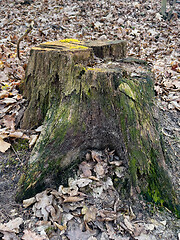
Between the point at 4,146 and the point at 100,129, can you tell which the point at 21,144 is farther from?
the point at 100,129

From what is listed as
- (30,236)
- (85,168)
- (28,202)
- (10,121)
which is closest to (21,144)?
(10,121)

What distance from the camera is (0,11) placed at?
9242 millimetres

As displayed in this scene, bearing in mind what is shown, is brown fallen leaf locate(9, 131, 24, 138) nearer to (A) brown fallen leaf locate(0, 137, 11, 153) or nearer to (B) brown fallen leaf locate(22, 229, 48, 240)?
(A) brown fallen leaf locate(0, 137, 11, 153)

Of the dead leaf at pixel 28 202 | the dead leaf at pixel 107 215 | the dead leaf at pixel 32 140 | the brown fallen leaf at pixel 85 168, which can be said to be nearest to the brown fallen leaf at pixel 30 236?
the dead leaf at pixel 28 202

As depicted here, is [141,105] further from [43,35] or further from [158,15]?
[158,15]

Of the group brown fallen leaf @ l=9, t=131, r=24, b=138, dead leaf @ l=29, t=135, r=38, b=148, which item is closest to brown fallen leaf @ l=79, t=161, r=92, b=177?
dead leaf @ l=29, t=135, r=38, b=148

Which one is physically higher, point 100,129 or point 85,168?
point 100,129

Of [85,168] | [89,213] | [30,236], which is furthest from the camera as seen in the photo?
[85,168]

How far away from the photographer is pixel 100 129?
2449mm

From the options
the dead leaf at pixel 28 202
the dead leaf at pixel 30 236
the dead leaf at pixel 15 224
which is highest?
the dead leaf at pixel 28 202

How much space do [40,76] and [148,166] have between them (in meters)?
1.89

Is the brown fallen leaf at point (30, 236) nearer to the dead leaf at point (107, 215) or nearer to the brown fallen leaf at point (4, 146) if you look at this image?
the dead leaf at point (107, 215)

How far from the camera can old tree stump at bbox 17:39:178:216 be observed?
2.27 m

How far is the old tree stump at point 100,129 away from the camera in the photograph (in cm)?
227
